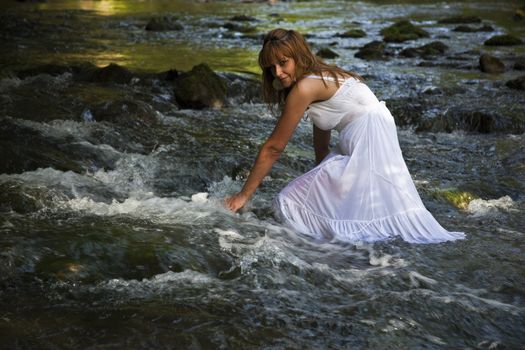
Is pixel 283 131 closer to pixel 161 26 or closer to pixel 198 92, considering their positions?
pixel 198 92

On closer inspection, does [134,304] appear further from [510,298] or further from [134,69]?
[134,69]

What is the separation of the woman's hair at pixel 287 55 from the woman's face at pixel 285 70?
0.02 meters

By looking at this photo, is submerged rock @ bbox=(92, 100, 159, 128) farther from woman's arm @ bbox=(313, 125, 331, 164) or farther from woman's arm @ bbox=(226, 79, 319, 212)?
woman's arm @ bbox=(226, 79, 319, 212)

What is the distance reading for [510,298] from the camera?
4.68 metres

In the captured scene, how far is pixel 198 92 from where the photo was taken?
11883 mm

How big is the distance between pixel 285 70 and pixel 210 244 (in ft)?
4.80

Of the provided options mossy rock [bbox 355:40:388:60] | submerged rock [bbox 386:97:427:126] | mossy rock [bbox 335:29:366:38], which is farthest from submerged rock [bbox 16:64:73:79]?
mossy rock [bbox 335:29:366:38]

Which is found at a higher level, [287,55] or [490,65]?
[287,55]

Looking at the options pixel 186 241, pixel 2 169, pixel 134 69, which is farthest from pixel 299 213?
pixel 134 69

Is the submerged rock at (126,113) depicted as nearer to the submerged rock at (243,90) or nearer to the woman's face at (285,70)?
the submerged rock at (243,90)

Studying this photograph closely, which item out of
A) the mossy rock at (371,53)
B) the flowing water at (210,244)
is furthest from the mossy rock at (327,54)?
the flowing water at (210,244)

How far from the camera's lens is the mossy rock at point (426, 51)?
19609mm

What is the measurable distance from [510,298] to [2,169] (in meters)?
5.37

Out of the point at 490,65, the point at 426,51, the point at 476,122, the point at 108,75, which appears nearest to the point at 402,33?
the point at 426,51
